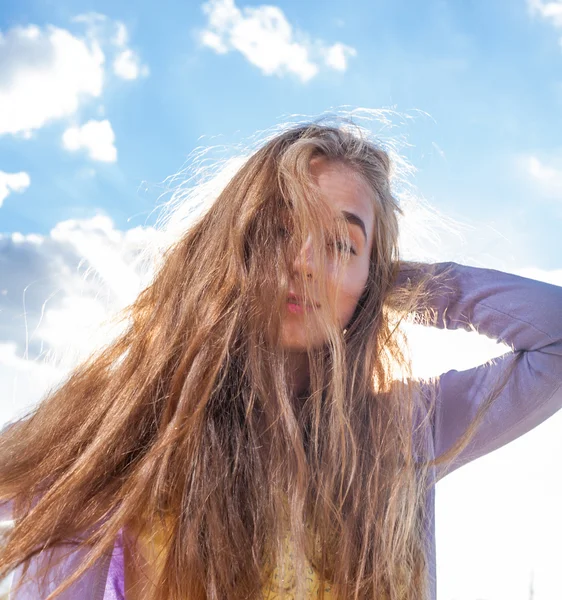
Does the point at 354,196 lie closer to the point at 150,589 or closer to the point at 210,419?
the point at 210,419

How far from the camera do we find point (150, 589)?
1851 millimetres

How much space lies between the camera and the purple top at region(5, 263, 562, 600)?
2.34 meters

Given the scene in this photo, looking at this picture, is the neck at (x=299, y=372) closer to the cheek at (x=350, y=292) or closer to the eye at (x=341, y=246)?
the cheek at (x=350, y=292)

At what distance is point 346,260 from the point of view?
7.82 ft

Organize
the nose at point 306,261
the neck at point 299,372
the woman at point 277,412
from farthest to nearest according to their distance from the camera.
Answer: the neck at point 299,372 < the nose at point 306,261 < the woman at point 277,412

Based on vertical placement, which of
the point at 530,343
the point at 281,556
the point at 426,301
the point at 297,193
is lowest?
the point at 281,556

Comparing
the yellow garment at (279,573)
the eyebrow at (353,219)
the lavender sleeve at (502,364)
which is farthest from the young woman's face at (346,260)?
the yellow garment at (279,573)

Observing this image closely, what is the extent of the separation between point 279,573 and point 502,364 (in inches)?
46.4

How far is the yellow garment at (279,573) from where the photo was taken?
1.90 m

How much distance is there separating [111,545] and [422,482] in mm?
1147

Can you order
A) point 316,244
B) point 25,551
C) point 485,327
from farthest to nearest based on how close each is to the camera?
point 485,327, point 316,244, point 25,551

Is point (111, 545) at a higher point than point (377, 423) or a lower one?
lower

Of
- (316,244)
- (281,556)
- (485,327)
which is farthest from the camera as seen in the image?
(485,327)

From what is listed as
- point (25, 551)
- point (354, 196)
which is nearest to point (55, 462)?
point (25, 551)
